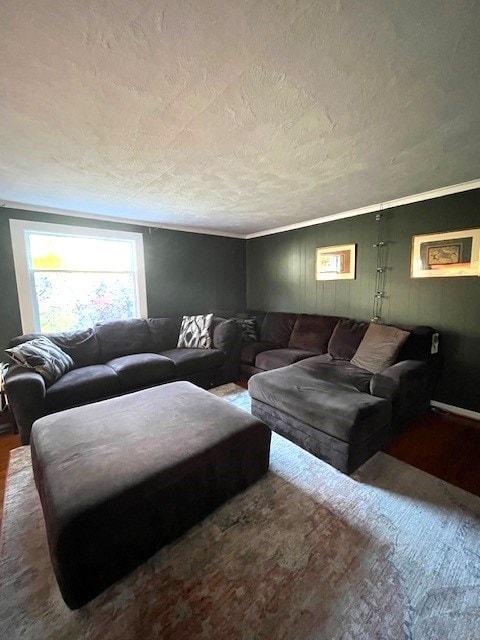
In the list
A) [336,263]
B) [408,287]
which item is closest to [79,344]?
[336,263]

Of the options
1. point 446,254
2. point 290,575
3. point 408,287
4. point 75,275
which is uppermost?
point 446,254

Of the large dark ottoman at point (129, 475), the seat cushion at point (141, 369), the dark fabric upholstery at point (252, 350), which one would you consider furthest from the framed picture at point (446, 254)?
the seat cushion at point (141, 369)

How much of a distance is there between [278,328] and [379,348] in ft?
5.34

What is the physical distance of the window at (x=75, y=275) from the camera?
2.98 metres

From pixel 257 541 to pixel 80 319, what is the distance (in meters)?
3.22

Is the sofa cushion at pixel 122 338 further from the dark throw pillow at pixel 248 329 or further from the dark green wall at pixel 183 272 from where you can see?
the dark throw pillow at pixel 248 329

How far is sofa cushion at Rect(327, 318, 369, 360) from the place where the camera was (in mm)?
3016

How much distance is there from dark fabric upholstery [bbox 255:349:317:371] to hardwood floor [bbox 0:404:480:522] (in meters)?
1.32

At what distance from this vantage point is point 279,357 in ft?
10.9

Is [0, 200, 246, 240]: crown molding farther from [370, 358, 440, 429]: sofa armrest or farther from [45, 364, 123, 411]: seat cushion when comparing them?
[370, 358, 440, 429]: sofa armrest

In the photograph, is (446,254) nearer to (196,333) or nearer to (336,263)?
(336,263)

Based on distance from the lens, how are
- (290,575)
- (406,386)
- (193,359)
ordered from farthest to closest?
1. (193,359)
2. (406,386)
3. (290,575)

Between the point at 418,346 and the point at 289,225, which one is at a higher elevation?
the point at 289,225

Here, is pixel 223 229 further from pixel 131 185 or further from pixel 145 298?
pixel 131 185
